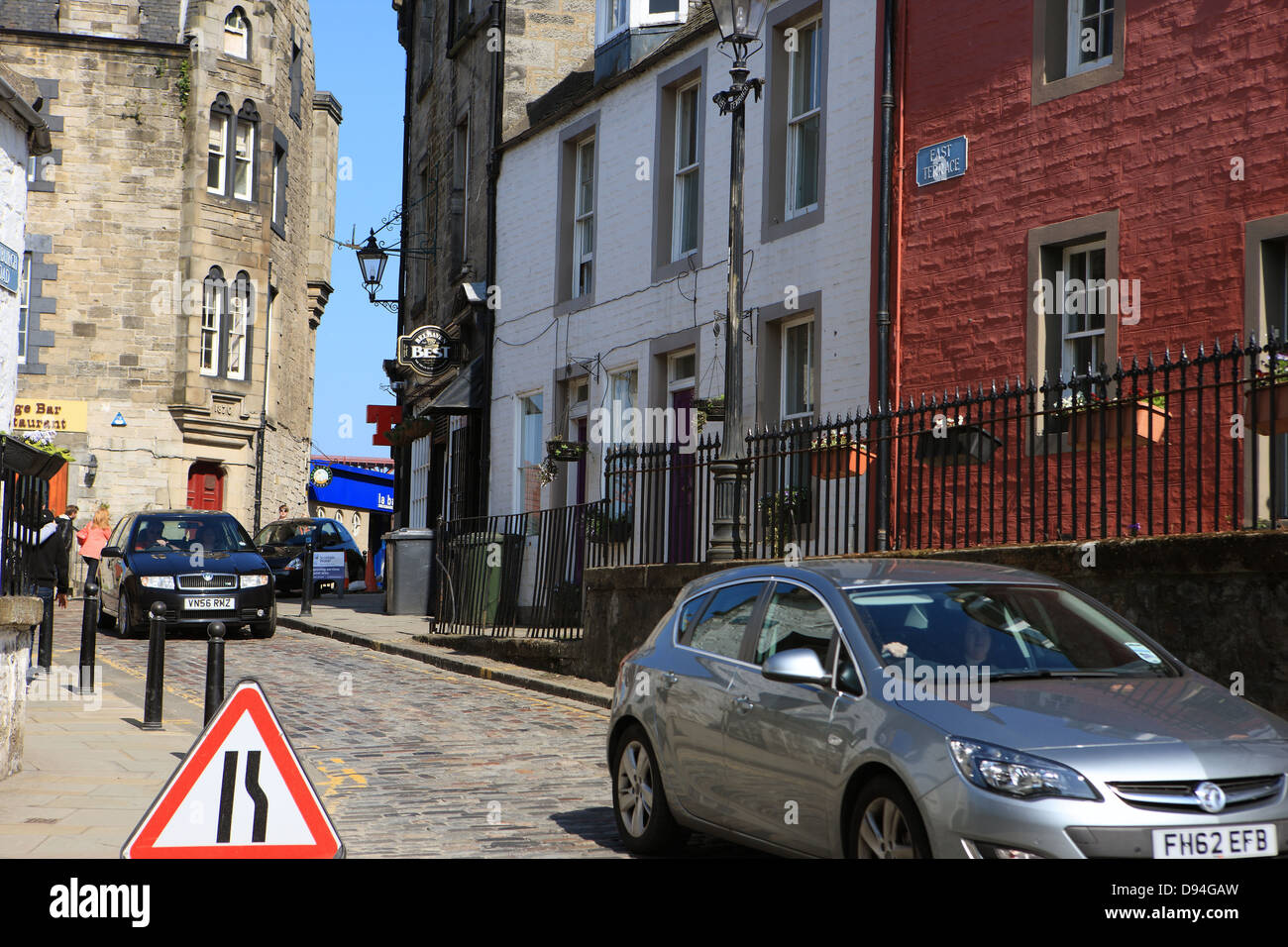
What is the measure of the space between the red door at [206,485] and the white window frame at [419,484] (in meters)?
8.15

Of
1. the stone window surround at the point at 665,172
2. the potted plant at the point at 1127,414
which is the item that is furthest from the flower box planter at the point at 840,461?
the stone window surround at the point at 665,172

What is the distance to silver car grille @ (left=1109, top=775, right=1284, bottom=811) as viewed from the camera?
223 inches

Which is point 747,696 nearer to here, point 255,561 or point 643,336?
point 643,336

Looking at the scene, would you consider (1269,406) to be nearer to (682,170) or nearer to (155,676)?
(155,676)

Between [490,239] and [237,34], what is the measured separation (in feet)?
56.4

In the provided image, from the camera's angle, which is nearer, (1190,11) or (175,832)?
(175,832)

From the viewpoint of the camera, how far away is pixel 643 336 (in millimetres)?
20203

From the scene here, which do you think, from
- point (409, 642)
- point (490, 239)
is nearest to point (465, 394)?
point (490, 239)

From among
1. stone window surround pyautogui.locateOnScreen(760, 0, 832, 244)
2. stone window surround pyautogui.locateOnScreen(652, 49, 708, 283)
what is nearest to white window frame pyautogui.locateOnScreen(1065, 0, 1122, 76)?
stone window surround pyautogui.locateOnScreen(760, 0, 832, 244)

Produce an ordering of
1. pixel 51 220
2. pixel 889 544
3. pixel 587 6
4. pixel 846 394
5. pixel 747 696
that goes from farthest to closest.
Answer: pixel 51 220 < pixel 587 6 < pixel 846 394 < pixel 889 544 < pixel 747 696

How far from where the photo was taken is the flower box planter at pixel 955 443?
11.6 m
